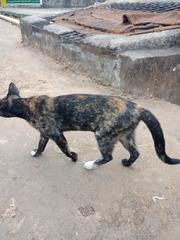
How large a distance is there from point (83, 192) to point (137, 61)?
2468 millimetres

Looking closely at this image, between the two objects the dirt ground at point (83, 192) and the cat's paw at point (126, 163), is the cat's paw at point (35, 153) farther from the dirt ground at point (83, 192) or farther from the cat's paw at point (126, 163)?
the cat's paw at point (126, 163)

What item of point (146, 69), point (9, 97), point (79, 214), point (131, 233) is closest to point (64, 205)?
point (79, 214)

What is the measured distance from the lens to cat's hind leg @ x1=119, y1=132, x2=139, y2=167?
346 cm

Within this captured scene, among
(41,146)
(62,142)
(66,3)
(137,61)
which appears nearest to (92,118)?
(62,142)

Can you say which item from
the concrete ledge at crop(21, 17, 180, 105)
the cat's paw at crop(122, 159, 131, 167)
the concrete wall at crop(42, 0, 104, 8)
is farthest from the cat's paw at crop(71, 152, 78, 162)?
the concrete wall at crop(42, 0, 104, 8)

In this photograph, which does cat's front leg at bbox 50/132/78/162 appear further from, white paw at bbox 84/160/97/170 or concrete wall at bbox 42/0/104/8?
concrete wall at bbox 42/0/104/8

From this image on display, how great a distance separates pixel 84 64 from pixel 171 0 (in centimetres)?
345

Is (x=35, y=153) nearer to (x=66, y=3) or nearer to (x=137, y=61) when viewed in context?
(x=137, y=61)

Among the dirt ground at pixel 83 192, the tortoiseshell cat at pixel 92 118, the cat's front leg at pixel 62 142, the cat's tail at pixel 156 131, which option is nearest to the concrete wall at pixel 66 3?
the dirt ground at pixel 83 192

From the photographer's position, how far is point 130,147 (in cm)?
356

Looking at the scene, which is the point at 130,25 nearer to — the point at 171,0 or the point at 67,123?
the point at 171,0

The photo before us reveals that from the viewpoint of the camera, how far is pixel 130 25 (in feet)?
20.8

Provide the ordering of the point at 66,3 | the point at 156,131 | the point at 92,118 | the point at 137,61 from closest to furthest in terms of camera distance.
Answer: the point at 156,131
the point at 92,118
the point at 137,61
the point at 66,3

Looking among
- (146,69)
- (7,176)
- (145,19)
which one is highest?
(145,19)
